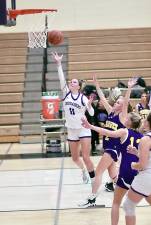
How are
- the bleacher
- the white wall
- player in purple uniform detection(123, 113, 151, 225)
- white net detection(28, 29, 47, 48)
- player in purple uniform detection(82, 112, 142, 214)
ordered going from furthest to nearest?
the white wall → the bleacher → white net detection(28, 29, 47, 48) → player in purple uniform detection(82, 112, 142, 214) → player in purple uniform detection(123, 113, 151, 225)

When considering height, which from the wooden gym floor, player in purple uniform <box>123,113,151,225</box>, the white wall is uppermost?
the white wall

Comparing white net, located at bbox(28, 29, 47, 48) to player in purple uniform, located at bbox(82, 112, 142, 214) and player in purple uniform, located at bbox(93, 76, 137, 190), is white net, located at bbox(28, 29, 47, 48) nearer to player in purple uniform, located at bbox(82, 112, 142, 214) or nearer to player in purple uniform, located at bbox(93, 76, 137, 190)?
player in purple uniform, located at bbox(93, 76, 137, 190)

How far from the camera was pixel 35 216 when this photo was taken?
6891mm

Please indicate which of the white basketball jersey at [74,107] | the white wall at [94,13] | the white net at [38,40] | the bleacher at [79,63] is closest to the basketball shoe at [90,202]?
the white basketball jersey at [74,107]

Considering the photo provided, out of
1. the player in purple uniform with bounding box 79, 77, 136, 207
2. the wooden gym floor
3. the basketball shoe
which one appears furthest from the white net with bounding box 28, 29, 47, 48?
the basketball shoe

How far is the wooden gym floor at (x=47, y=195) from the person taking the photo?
670cm

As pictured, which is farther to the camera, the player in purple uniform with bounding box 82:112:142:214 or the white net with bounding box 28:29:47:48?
the white net with bounding box 28:29:47:48

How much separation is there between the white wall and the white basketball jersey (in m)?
11.3

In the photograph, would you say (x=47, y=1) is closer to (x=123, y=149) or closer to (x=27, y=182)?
(x=27, y=182)

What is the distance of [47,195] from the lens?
26.6ft

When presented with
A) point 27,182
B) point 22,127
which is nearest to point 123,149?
point 27,182

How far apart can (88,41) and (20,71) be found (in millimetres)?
3136

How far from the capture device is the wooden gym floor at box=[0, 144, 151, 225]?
22.0 ft

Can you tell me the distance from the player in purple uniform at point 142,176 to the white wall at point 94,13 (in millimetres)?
14987
